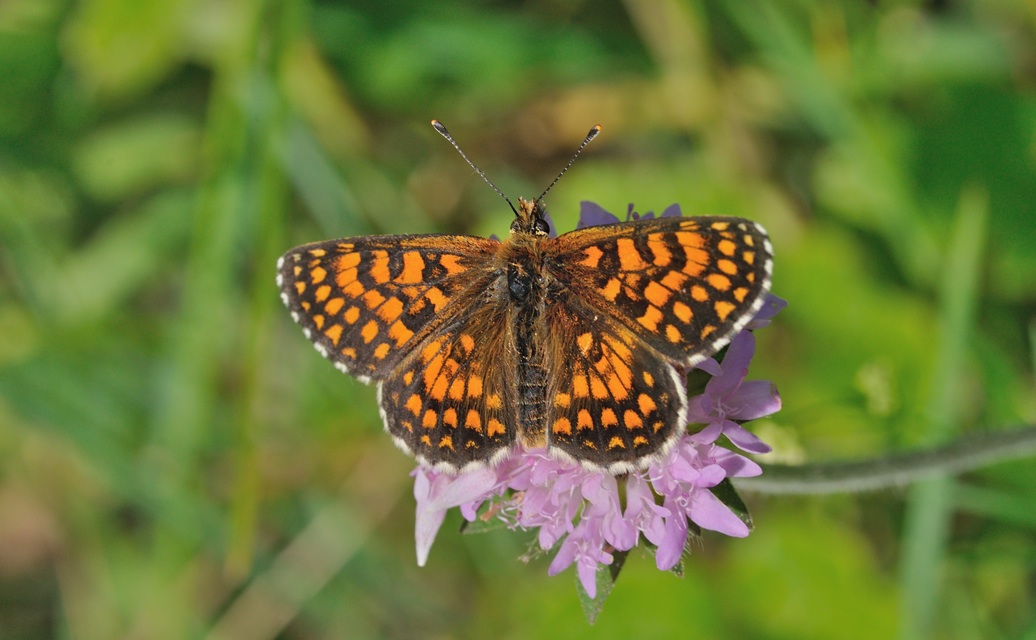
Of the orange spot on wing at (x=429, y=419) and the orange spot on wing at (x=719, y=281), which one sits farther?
the orange spot on wing at (x=429, y=419)

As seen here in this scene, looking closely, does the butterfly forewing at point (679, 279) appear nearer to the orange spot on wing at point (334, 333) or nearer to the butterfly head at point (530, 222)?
the butterfly head at point (530, 222)

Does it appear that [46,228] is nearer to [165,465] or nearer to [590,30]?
[165,465]

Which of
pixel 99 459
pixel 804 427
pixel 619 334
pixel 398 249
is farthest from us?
pixel 99 459

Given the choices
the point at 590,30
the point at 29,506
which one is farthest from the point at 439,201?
the point at 29,506

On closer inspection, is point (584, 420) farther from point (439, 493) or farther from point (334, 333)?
point (334, 333)

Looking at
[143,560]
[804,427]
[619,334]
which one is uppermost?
[619,334]

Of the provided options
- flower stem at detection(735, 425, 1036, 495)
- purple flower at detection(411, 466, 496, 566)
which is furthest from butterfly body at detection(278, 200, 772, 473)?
flower stem at detection(735, 425, 1036, 495)

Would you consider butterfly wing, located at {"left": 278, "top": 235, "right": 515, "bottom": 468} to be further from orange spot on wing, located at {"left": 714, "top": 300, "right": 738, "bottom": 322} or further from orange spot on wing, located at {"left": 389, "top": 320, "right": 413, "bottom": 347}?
orange spot on wing, located at {"left": 714, "top": 300, "right": 738, "bottom": 322}

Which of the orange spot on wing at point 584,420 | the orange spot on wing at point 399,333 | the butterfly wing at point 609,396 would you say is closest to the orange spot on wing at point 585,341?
the butterfly wing at point 609,396
